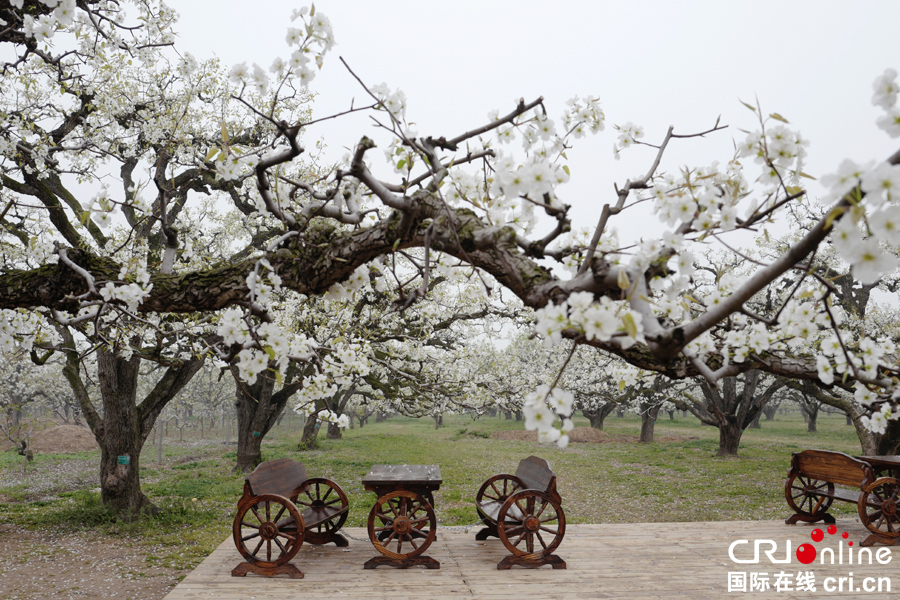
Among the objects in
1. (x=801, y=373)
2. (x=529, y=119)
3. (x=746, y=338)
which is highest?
(x=529, y=119)

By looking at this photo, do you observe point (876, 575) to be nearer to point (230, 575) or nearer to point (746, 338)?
point (746, 338)

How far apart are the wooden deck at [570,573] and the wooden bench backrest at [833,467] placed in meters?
0.58

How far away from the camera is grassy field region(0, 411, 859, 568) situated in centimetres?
791

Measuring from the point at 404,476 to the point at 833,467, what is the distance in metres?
4.72

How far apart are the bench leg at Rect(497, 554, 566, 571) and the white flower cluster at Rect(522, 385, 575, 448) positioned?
3.71m

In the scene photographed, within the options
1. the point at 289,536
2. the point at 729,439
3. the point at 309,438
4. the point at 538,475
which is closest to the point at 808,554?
the point at 538,475

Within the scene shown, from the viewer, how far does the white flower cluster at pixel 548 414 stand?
1.48 m

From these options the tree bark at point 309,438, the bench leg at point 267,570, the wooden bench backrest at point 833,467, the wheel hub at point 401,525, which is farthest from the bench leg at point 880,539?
the tree bark at point 309,438

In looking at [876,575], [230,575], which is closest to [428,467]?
[230,575]

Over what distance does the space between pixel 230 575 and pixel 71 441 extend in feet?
65.8

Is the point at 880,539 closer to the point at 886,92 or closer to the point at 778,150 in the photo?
the point at 778,150

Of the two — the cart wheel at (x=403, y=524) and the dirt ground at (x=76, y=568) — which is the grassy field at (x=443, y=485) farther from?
the cart wheel at (x=403, y=524)

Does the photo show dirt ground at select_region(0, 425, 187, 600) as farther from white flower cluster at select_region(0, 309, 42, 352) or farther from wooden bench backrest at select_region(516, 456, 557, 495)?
wooden bench backrest at select_region(516, 456, 557, 495)

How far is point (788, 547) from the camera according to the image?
5406 millimetres
